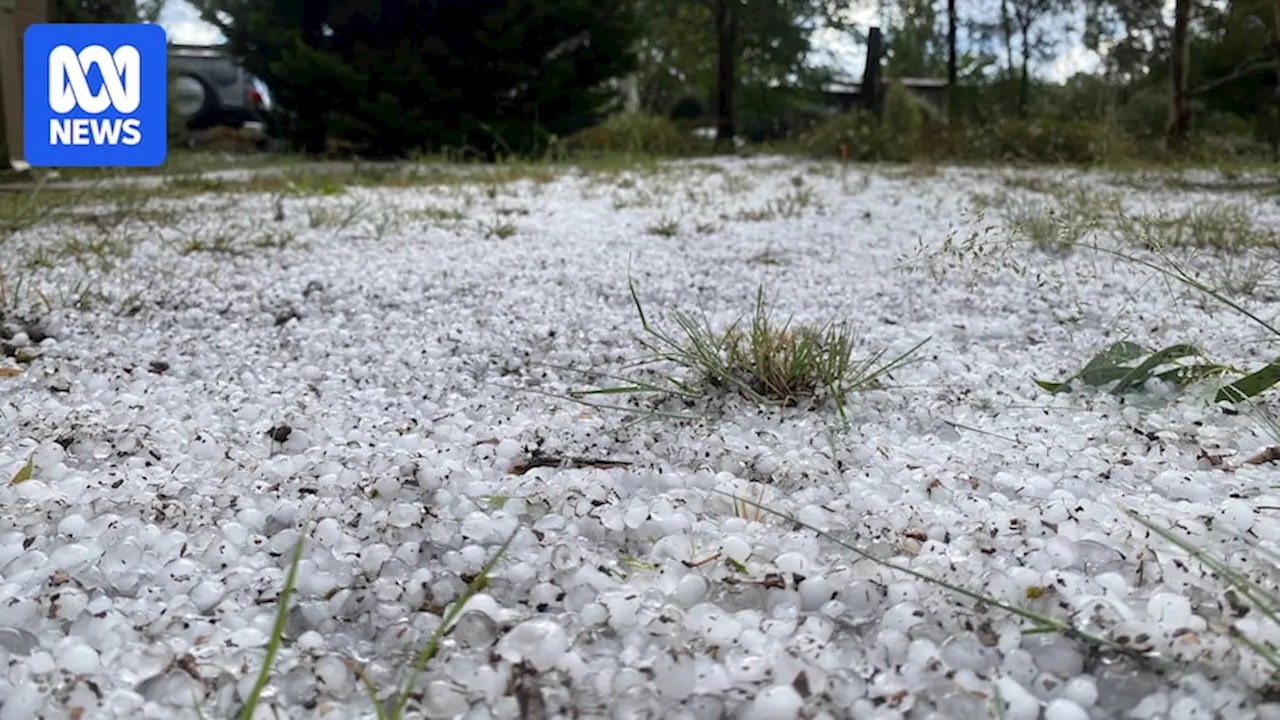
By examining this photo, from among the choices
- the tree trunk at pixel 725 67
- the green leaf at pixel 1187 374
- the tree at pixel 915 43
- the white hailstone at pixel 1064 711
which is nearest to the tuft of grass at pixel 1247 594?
the white hailstone at pixel 1064 711

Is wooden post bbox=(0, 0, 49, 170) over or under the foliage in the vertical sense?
over

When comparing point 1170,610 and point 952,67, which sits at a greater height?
point 952,67

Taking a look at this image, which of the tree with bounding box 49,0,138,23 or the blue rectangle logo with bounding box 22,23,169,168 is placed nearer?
the blue rectangle logo with bounding box 22,23,169,168

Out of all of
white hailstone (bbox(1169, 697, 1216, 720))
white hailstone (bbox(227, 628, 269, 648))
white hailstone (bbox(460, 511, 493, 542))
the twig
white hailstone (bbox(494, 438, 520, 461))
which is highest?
white hailstone (bbox(494, 438, 520, 461))

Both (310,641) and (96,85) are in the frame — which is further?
(96,85)

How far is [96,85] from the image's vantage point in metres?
2.68

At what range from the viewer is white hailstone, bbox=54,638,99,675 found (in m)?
0.66

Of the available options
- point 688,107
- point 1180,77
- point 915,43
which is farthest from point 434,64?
point 915,43

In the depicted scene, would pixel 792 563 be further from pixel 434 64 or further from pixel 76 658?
pixel 434 64

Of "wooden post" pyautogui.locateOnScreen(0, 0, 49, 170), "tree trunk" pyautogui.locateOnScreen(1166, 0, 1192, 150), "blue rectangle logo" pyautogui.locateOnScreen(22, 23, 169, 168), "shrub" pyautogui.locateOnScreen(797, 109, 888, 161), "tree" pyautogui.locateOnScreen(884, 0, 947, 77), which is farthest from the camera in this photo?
"tree" pyautogui.locateOnScreen(884, 0, 947, 77)

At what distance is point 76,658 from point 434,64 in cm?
741

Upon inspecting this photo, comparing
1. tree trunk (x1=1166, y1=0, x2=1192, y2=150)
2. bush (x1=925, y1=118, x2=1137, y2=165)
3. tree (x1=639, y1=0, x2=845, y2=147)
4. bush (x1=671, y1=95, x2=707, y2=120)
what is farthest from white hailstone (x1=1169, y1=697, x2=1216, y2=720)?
bush (x1=671, y1=95, x2=707, y2=120)

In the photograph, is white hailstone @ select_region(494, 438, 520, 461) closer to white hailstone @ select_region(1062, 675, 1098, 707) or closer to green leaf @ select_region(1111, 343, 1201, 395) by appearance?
white hailstone @ select_region(1062, 675, 1098, 707)

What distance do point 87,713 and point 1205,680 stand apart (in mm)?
695
